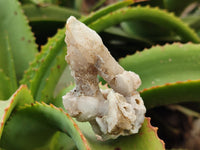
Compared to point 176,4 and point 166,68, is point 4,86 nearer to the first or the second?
point 166,68

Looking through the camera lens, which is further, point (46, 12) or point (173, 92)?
point (46, 12)

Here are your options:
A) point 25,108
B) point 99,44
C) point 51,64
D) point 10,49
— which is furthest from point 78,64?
point 10,49

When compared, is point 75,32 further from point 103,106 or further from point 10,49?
point 10,49

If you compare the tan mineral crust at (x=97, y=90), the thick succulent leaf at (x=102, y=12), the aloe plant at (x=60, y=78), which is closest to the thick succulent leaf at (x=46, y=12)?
the aloe plant at (x=60, y=78)

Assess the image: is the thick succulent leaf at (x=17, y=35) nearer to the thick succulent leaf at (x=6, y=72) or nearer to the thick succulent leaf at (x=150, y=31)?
the thick succulent leaf at (x=6, y=72)

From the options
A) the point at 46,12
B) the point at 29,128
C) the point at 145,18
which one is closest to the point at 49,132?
the point at 29,128
